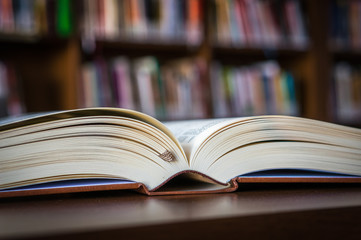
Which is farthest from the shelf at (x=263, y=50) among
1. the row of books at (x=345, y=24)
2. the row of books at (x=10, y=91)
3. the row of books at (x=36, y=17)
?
the row of books at (x=10, y=91)

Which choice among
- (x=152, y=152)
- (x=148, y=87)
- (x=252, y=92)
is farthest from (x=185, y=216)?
(x=252, y=92)

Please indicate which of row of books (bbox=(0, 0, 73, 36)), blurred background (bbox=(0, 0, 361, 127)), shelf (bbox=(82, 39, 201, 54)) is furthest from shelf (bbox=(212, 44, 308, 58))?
row of books (bbox=(0, 0, 73, 36))

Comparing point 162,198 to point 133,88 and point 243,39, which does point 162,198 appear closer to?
point 133,88

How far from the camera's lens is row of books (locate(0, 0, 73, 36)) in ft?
5.65

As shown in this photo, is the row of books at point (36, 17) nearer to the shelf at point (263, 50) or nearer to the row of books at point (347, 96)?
the shelf at point (263, 50)

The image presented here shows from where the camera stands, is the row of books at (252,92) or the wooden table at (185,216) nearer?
the wooden table at (185,216)

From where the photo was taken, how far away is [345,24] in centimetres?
Result: 264

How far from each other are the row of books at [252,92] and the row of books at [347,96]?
343 mm

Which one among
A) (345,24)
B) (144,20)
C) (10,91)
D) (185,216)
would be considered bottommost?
(185,216)

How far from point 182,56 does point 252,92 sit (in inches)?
17.7

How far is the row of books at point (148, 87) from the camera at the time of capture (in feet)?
6.48

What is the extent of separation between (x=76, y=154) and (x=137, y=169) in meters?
0.07

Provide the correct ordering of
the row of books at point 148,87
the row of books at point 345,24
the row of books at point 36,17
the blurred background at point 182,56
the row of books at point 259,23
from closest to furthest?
the row of books at point 36,17, the blurred background at point 182,56, the row of books at point 148,87, the row of books at point 259,23, the row of books at point 345,24

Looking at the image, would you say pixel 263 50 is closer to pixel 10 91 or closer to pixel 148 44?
pixel 148 44
